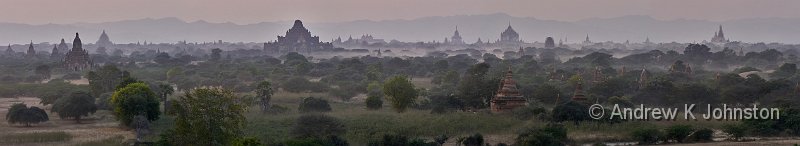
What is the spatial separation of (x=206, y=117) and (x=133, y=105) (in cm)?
1448

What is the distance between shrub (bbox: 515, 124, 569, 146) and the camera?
106 feet

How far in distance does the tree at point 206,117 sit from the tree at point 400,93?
65.9ft

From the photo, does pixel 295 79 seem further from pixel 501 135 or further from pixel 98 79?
pixel 501 135

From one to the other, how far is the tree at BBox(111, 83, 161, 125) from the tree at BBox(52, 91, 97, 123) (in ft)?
15.0

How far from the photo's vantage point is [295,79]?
2894 inches

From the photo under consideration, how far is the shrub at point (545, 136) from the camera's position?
32.3 meters

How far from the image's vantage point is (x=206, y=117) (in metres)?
29.6

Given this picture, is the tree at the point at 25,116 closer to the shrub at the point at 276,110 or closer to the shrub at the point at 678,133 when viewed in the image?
the shrub at the point at 276,110

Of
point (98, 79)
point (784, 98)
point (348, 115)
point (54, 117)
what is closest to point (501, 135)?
point (348, 115)

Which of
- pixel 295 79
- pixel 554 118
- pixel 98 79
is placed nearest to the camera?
pixel 554 118

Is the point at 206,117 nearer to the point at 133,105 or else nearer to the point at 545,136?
the point at 545,136

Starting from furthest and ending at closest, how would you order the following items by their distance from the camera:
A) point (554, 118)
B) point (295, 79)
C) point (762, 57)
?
1. point (762, 57)
2. point (295, 79)
3. point (554, 118)

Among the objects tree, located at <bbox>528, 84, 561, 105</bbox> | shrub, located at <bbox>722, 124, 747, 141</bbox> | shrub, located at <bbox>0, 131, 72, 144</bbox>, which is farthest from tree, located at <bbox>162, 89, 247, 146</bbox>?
tree, located at <bbox>528, 84, 561, 105</bbox>

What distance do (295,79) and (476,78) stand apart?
82.6ft
